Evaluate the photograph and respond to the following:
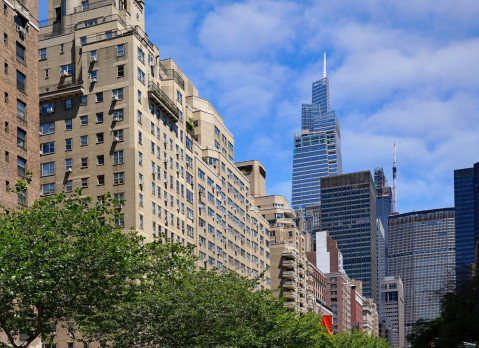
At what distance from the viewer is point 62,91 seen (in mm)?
97250

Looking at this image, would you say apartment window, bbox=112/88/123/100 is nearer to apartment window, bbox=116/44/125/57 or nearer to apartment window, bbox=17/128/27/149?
apartment window, bbox=116/44/125/57

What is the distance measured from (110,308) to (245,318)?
655 inches

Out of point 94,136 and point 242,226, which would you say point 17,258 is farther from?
point 242,226

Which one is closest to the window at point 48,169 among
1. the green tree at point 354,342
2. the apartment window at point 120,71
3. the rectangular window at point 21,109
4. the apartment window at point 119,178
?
the apartment window at point 119,178

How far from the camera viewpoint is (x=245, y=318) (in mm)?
63250

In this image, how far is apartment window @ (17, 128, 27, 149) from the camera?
69.4 meters

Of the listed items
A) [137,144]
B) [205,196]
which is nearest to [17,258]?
[137,144]

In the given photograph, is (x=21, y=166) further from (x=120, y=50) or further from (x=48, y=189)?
(x=120, y=50)

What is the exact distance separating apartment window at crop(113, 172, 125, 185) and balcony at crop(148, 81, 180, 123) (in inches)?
470

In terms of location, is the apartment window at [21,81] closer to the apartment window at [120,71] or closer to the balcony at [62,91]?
the balcony at [62,91]

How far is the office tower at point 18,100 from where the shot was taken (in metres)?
67.1

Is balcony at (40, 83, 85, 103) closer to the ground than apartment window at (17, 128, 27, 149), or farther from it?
farther from it

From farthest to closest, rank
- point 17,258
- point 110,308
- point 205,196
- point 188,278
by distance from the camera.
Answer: point 205,196 < point 188,278 < point 110,308 < point 17,258

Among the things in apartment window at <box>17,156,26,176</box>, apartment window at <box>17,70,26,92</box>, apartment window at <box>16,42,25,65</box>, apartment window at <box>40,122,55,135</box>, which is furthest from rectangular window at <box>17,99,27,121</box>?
apartment window at <box>40,122,55,135</box>
